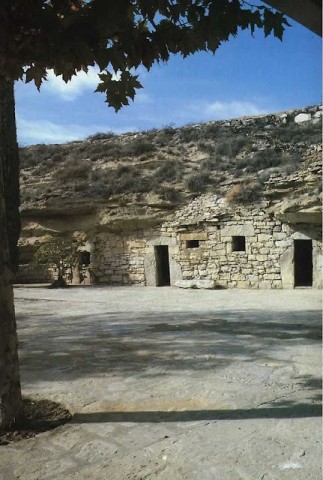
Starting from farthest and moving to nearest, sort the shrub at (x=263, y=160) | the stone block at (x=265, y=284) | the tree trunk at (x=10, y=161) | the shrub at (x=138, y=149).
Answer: the shrub at (x=138, y=149) < the shrub at (x=263, y=160) < the stone block at (x=265, y=284) < the tree trunk at (x=10, y=161)

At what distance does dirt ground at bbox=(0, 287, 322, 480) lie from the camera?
2.64 metres

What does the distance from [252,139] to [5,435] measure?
16909 mm

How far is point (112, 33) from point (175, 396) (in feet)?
9.72

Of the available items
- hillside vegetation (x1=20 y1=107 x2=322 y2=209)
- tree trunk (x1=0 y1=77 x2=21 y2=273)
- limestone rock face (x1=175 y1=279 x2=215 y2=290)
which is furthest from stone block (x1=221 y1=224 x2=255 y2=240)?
tree trunk (x1=0 y1=77 x2=21 y2=273)

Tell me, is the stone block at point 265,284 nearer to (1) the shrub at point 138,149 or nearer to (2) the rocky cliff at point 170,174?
(2) the rocky cliff at point 170,174

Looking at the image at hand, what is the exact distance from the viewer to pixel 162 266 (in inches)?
623

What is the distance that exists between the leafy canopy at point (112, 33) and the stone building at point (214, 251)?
11.1 metres

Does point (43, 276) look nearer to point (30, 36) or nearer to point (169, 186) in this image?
point (169, 186)

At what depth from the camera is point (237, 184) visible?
49.7 feet

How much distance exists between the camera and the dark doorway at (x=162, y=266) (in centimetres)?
1542

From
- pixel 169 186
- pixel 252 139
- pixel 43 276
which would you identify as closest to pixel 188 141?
pixel 252 139

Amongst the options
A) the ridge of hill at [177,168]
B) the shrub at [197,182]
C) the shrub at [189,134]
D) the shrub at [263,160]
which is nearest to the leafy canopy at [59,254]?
the ridge of hill at [177,168]

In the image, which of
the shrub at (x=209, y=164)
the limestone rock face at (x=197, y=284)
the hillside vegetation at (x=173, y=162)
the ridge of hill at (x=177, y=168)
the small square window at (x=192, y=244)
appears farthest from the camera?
the shrub at (x=209, y=164)

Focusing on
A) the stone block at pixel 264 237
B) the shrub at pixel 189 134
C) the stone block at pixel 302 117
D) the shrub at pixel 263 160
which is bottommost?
the stone block at pixel 264 237
